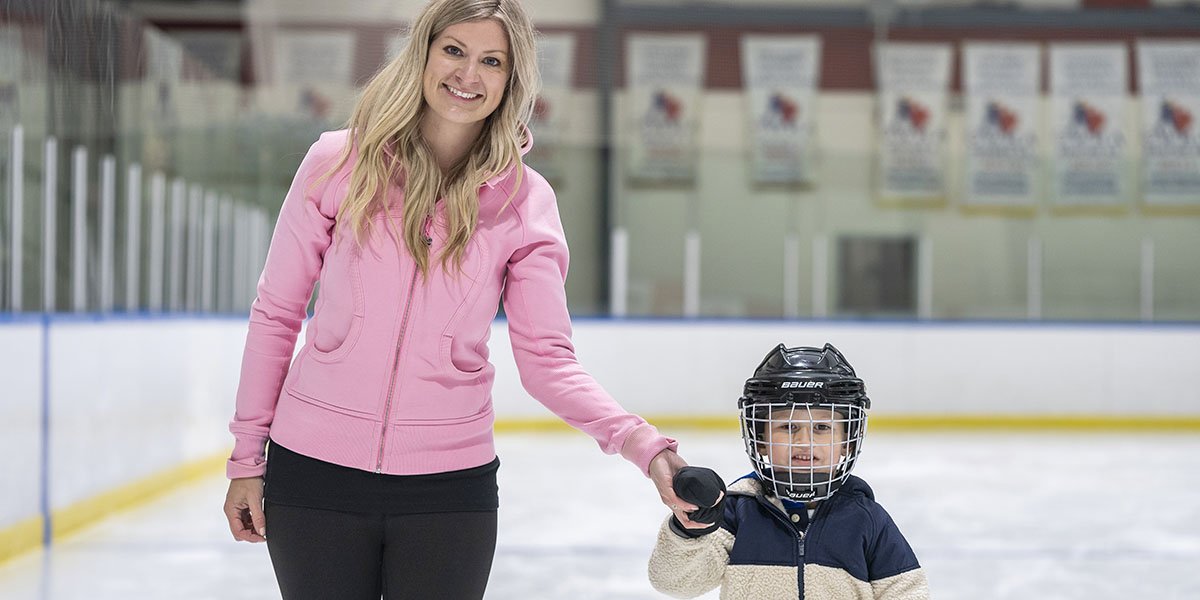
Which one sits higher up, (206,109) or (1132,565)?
(206,109)

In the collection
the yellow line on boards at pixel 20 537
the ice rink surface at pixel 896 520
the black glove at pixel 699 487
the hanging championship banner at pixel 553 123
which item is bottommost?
the ice rink surface at pixel 896 520

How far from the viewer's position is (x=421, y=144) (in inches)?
50.9

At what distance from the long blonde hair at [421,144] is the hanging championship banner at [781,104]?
8000 millimetres

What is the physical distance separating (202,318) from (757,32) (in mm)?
5489

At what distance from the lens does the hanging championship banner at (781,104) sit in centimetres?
929

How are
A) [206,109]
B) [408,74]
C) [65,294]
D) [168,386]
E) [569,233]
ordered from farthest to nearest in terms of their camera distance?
[569,233] < [206,109] < [168,386] < [65,294] < [408,74]

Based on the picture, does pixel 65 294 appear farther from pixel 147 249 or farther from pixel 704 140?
pixel 704 140

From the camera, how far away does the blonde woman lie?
1.24 metres

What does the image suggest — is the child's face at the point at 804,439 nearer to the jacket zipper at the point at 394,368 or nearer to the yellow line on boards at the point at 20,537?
the jacket zipper at the point at 394,368

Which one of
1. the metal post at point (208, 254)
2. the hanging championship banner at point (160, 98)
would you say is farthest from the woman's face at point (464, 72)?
the metal post at point (208, 254)

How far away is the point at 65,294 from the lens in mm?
4336

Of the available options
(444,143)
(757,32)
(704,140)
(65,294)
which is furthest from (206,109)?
(444,143)

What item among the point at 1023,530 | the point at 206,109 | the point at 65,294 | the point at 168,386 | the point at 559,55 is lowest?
the point at 1023,530

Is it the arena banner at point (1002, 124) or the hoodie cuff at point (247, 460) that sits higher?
the arena banner at point (1002, 124)
